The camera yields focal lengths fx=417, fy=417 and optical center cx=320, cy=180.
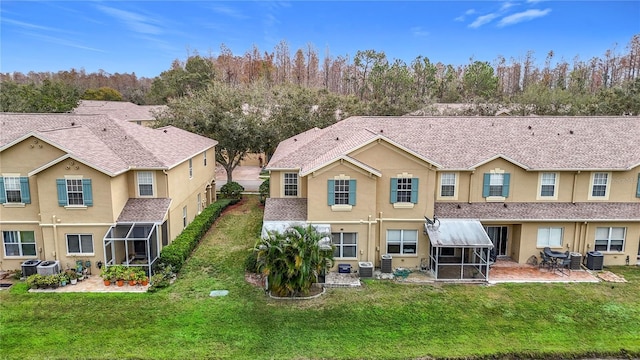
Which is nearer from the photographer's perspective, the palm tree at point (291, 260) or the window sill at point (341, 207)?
the palm tree at point (291, 260)

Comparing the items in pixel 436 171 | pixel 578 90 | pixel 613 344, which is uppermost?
pixel 578 90

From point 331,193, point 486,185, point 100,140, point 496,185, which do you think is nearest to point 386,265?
point 331,193

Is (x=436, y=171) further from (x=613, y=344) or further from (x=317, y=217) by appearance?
(x=613, y=344)

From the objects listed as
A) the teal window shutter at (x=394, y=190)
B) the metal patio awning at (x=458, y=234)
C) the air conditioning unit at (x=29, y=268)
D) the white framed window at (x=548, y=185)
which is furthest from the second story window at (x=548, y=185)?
the air conditioning unit at (x=29, y=268)

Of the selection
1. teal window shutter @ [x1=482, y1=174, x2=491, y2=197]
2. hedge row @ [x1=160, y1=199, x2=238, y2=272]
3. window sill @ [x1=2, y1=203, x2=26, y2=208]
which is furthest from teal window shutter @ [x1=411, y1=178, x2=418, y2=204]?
window sill @ [x1=2, y1=203, x2=26, y2=208]

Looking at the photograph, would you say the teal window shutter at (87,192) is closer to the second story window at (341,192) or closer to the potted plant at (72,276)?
the potted plant at (72,276)

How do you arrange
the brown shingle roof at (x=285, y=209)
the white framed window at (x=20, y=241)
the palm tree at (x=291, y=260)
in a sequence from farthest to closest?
the brown shingle roof at (x=285, y=209) → the white framed window at (x=20, y=241) → the palm tree at (x=291, y=260)

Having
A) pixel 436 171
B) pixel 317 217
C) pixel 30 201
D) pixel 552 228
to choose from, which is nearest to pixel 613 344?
pixel 552 228
